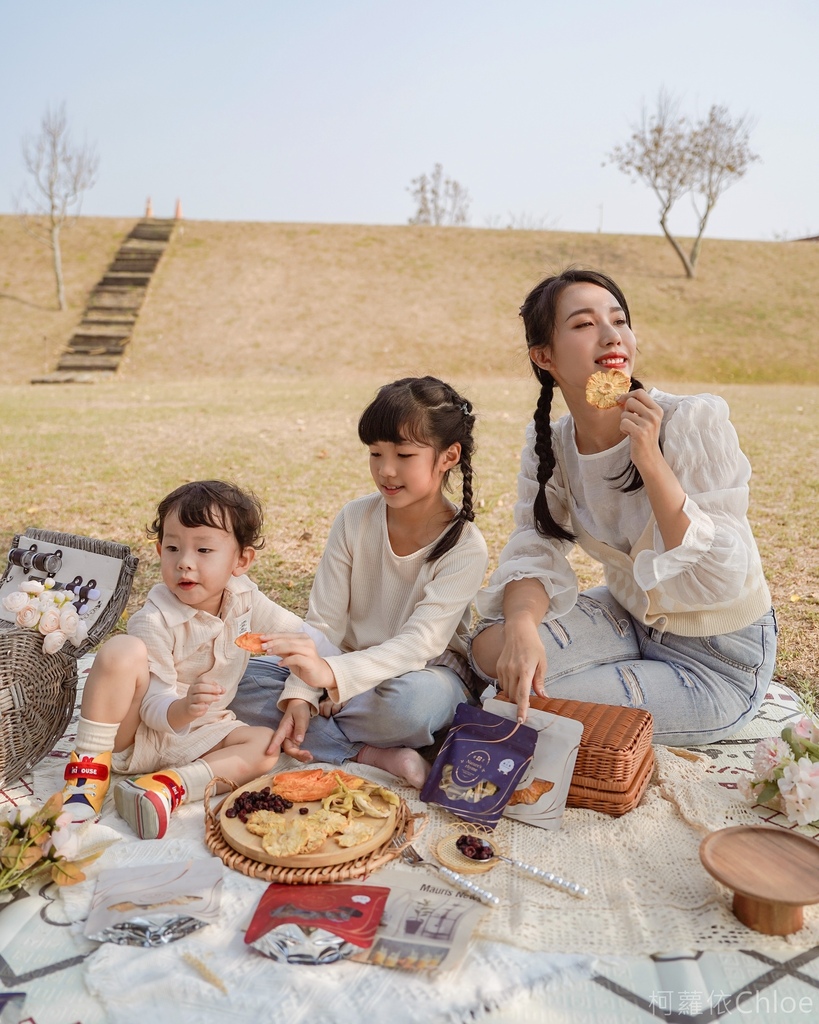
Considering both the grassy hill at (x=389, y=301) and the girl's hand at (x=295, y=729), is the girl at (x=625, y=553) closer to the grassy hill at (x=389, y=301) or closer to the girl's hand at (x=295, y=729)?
the girl's hand at (x=295, y=729)

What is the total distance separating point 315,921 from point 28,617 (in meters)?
1.32

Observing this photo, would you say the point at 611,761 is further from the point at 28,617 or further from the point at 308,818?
the point at 28,617

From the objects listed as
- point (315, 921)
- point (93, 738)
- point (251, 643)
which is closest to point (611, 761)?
point (315, 921)

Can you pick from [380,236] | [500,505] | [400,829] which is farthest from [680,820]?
[380,236]

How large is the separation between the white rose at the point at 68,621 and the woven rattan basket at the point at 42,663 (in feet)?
0.25

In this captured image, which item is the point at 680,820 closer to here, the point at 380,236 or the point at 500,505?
the point at 500,505

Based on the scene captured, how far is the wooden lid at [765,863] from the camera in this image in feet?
6.11

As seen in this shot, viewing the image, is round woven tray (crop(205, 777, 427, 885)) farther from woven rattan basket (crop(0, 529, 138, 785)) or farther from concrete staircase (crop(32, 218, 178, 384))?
concrete staircase (crop(32, 218, 178, 384))

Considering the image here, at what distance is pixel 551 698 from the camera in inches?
105

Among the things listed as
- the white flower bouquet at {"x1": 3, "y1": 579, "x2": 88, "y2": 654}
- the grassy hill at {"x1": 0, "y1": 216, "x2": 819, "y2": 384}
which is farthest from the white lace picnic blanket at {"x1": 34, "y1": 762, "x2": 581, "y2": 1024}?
the grassy hill at {"x1": 0, "y1": 216, "x2": 819, "y2": 384}

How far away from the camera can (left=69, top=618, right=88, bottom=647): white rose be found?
8.96ft

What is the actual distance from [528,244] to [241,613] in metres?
25.1

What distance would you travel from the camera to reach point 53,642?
263 centimetres

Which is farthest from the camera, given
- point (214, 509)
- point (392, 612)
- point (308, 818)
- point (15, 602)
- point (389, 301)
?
point (389, 301)
